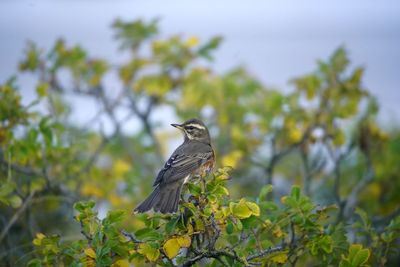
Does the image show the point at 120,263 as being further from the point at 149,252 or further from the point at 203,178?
the point at 203,178

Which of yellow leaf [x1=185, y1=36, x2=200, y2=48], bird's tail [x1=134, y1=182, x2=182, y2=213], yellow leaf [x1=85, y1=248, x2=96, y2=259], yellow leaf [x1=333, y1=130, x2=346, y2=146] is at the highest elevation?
Answer: yellow leaf [x1=185, y1=36, x2=200, y2=48]

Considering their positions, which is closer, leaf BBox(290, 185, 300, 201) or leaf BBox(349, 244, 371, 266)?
leaf BBox(349, 244, 371, 266)

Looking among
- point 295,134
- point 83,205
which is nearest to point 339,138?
point 295,134

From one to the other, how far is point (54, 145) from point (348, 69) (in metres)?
4.40

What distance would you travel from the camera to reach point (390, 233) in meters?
5.37

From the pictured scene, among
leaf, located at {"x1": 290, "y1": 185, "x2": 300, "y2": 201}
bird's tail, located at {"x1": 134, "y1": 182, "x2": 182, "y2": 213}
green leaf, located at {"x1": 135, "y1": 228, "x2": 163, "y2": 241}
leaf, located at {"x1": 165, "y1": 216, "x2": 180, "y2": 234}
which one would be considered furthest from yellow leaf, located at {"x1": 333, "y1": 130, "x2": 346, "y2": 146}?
green leaf, located at {"x1": 135, "y1": 228, "x2": 163, "y2": 241}

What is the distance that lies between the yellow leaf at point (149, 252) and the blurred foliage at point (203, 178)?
0.01 meters

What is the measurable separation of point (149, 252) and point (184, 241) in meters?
0.29

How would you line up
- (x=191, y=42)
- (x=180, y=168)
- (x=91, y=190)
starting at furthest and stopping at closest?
1. (x=191, y=42)
2. (x=91, y=190)
3. (x=180, y=168)

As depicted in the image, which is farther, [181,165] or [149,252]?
[181,165]

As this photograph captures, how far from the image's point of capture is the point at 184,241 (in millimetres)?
4770

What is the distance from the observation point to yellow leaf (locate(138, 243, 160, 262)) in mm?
4664

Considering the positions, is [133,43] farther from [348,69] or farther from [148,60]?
[348,69]

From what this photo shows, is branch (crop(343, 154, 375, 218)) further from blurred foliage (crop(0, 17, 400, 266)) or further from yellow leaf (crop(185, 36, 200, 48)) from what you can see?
yellow leaf (crop(185, 36, 200, 48))
